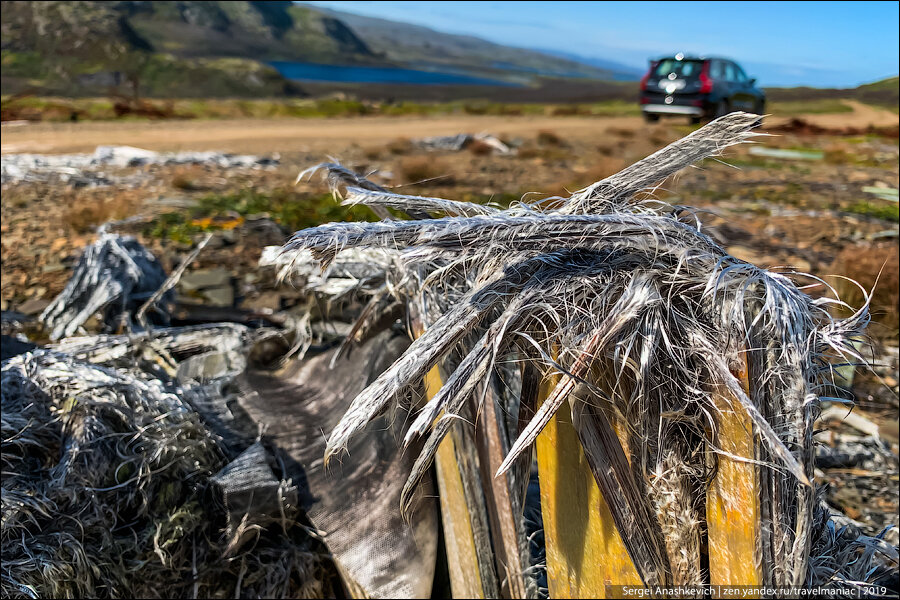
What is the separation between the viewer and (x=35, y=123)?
54.4ft

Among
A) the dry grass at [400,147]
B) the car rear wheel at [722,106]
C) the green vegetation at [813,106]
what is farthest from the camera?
the green vegetation at [813,106]

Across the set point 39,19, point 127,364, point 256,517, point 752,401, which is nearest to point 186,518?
point 256,517

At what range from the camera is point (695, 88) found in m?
17.2

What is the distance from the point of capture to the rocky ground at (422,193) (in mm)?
4258

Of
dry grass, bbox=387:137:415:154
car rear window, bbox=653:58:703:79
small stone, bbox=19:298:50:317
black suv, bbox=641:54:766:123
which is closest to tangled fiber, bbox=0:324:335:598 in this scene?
small stone, bbox=19:298:50:317

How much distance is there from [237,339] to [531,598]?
2493 millimetres

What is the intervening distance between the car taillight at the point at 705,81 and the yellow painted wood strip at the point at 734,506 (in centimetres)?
1793

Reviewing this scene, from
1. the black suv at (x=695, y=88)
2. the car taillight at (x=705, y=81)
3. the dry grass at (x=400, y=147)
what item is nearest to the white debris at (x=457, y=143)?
the dry grass at (x=400, y=147)

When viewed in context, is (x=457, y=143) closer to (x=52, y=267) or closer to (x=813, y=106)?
(x=52, y=267)

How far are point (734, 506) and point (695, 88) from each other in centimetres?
1808

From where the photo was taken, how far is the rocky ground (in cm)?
426

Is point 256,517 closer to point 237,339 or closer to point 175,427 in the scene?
point 175,427

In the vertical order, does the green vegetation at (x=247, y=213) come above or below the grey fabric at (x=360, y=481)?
above

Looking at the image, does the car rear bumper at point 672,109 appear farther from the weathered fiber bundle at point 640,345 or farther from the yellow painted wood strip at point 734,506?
the yellow painted wood strip at point 734,506
